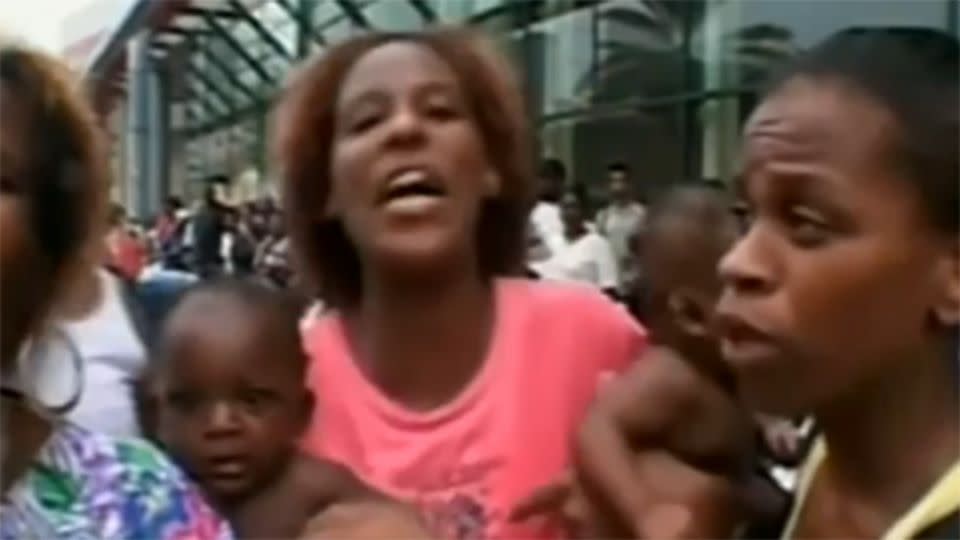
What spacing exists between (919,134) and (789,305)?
17 centimetres

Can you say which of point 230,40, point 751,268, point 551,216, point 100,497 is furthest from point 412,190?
point 230,40

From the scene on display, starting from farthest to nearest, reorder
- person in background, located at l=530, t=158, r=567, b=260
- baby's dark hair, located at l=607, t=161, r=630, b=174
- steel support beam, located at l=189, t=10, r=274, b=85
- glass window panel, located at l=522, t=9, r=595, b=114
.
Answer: steel support beam, located at l=189, t=10, r=274, b=85 → glass window panel, located at l=522, t=9, r=595, b=114 → baby's dark hair, located at l=607, t=161, r=630, b=174 → person in background, located at l=530, t=158, r=567, b=260

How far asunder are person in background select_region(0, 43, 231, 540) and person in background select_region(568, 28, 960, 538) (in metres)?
0.55

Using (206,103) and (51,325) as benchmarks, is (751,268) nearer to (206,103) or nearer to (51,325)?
(51,325)

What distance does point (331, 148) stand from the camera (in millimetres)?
2562

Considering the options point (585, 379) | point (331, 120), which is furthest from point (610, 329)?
point (331, 120)

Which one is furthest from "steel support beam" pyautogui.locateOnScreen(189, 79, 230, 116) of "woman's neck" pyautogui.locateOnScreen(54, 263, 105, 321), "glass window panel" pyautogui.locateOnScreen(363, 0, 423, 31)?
"woman's neck" pyautogui.locateOnScreen(54, 263, 105, 321)

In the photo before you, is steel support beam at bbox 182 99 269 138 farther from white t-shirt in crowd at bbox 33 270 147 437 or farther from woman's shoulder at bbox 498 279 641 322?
woman's shoulder at bbox 498 279 641 322

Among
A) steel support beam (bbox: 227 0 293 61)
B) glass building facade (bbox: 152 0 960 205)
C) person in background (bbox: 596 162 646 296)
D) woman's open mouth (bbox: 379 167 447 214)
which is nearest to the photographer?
woman's open mouth (bbox: 379 167 447 214)

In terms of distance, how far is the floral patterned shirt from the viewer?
1927mm

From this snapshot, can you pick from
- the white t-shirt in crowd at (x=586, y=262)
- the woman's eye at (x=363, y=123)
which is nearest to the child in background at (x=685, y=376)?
the woman's eye at (x=363, y=123)

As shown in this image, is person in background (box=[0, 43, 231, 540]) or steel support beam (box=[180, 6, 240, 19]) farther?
steel support beam (box=[180, 6, 240, 19])

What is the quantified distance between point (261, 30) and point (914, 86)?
74.1ft

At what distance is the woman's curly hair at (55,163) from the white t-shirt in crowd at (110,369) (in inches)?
18.5
